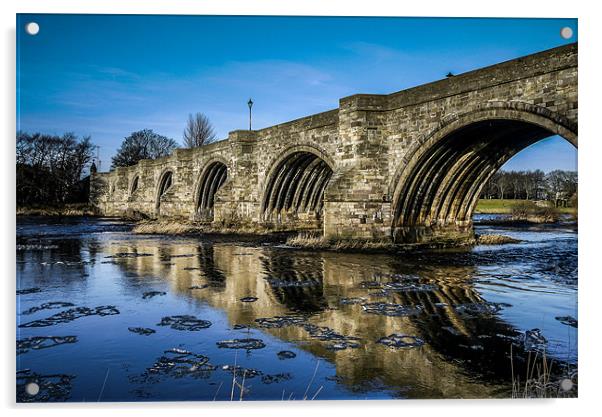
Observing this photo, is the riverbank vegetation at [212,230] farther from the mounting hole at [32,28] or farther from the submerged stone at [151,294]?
the mounting hole at [32,28]

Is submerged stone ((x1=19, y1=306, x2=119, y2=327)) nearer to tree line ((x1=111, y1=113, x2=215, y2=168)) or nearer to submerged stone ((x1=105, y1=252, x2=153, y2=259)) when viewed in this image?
submerged stone ((x1=105, y1=252, x2=153, y2=259))

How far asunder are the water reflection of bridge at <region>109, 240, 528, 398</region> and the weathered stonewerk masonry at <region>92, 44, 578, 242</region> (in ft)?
10.9

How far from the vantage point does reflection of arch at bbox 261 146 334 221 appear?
1037 inches

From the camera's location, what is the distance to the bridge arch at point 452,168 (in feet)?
51.3

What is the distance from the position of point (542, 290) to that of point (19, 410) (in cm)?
896

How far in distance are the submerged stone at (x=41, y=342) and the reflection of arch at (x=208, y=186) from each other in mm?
28958

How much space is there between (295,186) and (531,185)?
1389 cm

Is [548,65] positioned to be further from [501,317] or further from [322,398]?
[322,398]

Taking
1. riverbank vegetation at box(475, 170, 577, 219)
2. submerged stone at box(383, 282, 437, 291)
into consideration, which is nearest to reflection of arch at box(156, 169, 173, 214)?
riverbank vegetation at box(475, 170, 577, 219)

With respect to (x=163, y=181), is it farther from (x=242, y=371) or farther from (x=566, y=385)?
(x=566, y=385)

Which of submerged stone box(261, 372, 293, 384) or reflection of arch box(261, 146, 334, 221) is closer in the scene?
→ submerged stone box(261, 372, 293, 384)

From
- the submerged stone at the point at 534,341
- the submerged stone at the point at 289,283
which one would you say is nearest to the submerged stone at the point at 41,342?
the submerged stone at the point at 289,283

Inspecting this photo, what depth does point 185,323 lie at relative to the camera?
7453 millimetres
